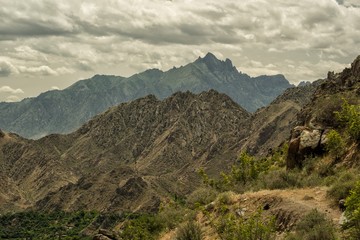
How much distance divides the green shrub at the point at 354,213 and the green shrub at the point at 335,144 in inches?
523

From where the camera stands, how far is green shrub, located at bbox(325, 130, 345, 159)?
31719mm

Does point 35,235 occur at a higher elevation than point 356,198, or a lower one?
lower

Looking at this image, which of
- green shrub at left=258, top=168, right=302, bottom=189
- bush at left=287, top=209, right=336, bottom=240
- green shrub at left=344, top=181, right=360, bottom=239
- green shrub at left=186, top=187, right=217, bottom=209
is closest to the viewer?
green shrub at left=344, top=181, right=360, bottom=239

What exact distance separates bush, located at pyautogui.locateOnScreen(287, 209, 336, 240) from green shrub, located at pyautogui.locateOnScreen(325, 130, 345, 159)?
36.0ft

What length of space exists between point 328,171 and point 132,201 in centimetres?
14861

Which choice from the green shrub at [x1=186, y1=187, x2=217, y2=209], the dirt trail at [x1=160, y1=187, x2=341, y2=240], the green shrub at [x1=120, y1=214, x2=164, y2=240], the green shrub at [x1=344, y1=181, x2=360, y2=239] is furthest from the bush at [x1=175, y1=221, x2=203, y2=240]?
the green shrub at [x1=344, y1=181, x2=360, y2=239]

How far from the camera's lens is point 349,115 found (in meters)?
34.4

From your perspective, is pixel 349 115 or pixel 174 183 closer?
pixel 349 115

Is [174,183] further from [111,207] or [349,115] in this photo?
[349,115]

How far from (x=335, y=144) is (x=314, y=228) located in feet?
43.8

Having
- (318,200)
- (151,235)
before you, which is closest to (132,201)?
(151,235)

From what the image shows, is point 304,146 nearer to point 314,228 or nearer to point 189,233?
point 189,233

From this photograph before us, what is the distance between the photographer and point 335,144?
31.8 metres

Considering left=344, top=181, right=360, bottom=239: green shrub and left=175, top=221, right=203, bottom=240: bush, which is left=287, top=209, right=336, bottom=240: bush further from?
left=175, top=221, right=203, bottom=240: bush
